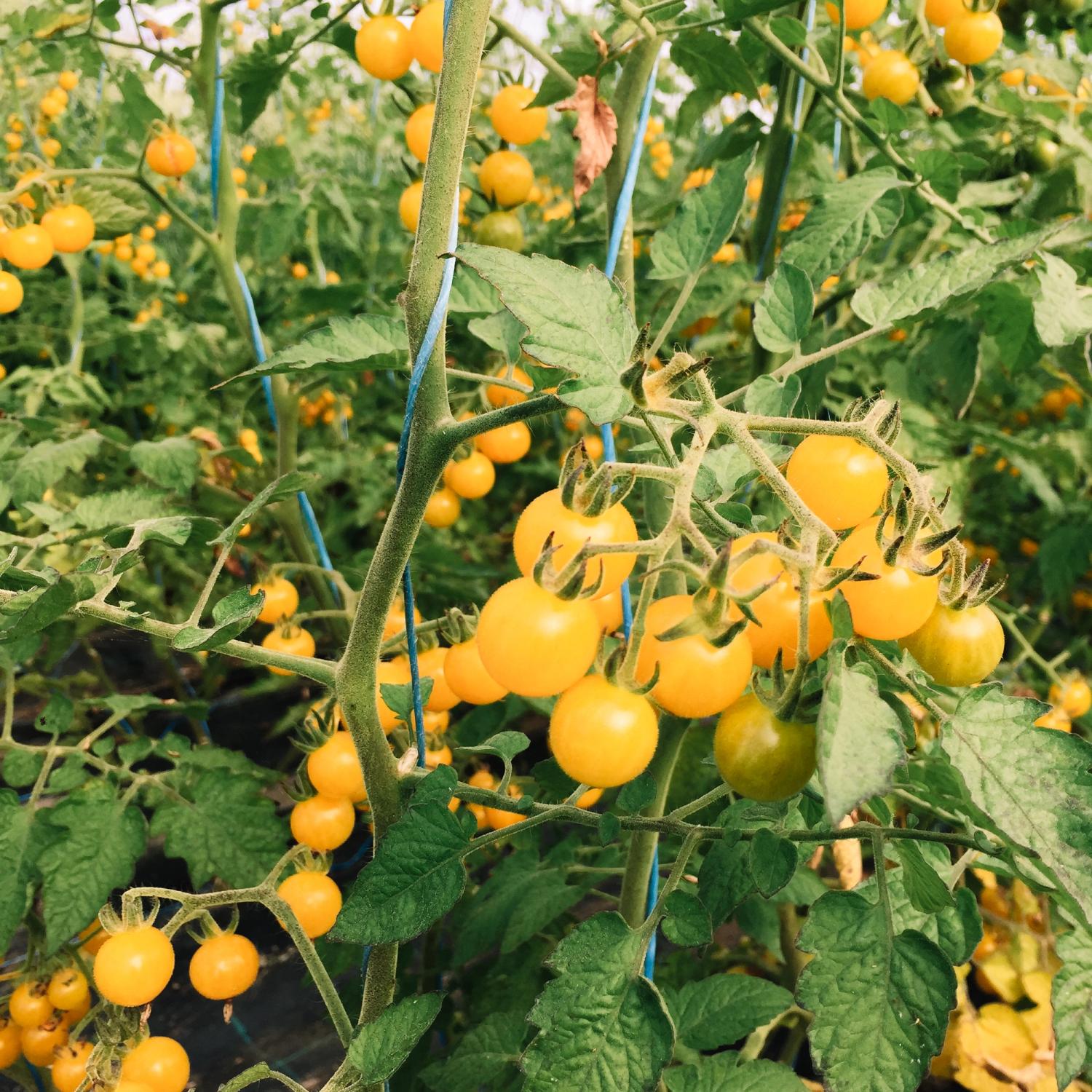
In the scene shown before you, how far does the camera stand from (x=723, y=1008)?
2.59ft

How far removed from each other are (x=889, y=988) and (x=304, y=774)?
590mm

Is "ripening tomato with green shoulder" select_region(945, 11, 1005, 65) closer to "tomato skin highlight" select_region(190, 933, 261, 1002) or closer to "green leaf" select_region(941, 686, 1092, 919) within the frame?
"green leaf" select_region(941, 686, 1092, 919)

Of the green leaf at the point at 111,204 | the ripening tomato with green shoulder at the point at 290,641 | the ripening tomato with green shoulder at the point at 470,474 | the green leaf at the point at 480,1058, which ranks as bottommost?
the green leaf at the point at 480,1058

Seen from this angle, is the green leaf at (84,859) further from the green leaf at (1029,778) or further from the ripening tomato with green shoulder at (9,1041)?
the green leaf at (1029,778)

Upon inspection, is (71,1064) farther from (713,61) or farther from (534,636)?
(713,61)

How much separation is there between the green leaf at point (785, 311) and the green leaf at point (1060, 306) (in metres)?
0.18

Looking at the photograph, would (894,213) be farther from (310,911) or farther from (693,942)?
(310,911)

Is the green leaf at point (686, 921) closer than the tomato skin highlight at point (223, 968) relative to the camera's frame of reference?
Yes

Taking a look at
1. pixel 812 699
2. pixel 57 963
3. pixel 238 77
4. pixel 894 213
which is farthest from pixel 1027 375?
pixel 57 963

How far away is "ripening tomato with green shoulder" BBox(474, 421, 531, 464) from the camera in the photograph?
1015mm

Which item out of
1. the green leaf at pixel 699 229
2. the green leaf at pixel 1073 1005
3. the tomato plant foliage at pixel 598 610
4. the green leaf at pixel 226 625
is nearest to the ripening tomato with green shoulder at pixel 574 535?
the tomato plant foliage at pixel 598 610

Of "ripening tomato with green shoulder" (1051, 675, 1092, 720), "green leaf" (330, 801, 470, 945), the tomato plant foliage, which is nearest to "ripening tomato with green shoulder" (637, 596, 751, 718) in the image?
the tomato plant foliage

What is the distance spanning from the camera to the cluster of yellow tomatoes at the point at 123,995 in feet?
2.42

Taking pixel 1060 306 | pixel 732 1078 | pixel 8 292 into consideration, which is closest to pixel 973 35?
pixel 1060 306
